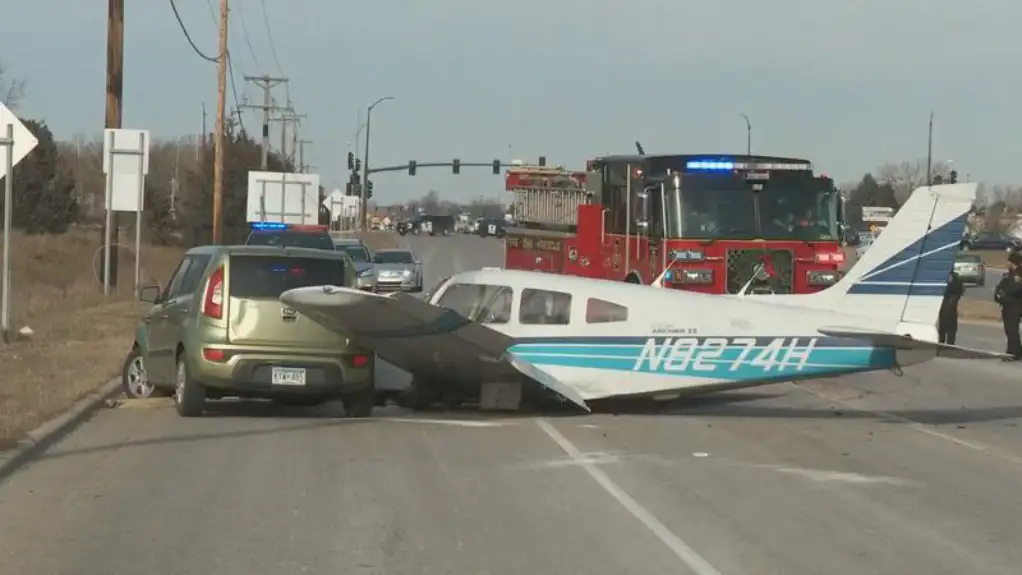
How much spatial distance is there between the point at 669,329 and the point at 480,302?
2.15m

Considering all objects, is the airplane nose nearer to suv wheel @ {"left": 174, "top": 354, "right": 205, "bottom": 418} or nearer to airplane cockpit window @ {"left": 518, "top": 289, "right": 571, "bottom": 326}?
suv wheel @ {"left": 174, "top": 354, "right": 205, "bottom": 418}

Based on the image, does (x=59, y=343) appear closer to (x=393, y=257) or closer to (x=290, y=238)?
(x=290, y=238)

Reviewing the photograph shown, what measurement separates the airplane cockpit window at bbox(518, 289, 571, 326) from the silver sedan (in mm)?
26767

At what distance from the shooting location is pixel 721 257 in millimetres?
21141

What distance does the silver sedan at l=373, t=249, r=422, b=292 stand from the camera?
4316 centimetres

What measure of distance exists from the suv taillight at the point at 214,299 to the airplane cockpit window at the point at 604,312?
12.7 ft

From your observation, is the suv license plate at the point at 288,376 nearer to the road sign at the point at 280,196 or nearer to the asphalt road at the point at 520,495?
the asphalt road at the point at 520,495

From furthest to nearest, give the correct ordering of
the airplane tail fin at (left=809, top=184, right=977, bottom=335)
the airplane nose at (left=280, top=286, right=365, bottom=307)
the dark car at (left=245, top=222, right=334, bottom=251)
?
1. the dark car at (left=245, top=222, right=334, bottom=251)
2. the airplane tail fin at (left=809, top=184, right=977, bottom=335)
3. the airplane nose at (left=280, top=286, right=365, bottom=307)

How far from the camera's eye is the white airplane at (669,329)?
14.8 metres

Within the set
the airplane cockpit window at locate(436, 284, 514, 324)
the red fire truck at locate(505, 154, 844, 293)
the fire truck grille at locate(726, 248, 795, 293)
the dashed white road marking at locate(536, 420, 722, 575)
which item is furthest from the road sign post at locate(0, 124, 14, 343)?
the fire truck grille at locate(726, 248, 795, 293)

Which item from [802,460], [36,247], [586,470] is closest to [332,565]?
[586,470]

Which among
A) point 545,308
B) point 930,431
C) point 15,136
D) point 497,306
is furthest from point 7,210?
point 930,431

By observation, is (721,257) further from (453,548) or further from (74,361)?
(453,548)

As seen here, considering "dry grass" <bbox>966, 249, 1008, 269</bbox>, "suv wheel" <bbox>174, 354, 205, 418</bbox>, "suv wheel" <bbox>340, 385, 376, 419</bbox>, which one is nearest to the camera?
"suv wheel" <bbox>174, 354, 205, 418</bbox>
